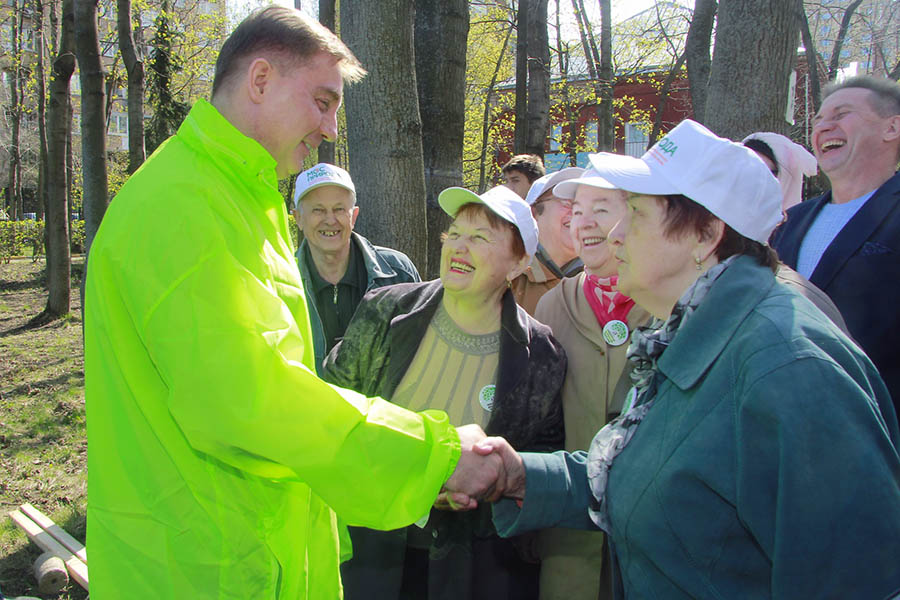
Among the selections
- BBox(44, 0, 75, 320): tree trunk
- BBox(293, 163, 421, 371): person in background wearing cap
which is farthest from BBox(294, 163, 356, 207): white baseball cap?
BBox(44, 0, 75, 320): tree trunk

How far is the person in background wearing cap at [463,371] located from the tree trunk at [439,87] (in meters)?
2.30

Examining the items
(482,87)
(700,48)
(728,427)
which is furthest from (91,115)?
(482,87)

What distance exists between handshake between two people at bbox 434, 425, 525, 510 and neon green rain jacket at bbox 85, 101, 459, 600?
31cm

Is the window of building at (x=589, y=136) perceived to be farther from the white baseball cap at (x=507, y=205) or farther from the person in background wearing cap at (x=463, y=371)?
the person in background wearing cap at (x=463, y=371)

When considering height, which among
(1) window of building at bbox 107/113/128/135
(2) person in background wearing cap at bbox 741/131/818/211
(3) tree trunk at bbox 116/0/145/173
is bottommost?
(2) person in background wearing cap at bbox 741/131/818/211

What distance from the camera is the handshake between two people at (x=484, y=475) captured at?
2.10 meters

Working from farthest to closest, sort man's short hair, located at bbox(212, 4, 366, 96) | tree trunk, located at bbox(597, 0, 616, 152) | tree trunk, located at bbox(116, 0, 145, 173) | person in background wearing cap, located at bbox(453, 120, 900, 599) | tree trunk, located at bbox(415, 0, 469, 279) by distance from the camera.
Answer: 1. tree trunk, located at bbox(597, 0, 616, 152)
2. tree trunk, located at bbox(116, 0, 145, 173)
3. tree trunk, located at bbox(415, 0, 469, 279)
4. man's short hair, located at bbox(212, 4, 366, 96)
5. person in background wearing cap, located at bbox(453, 120, 900, 599)

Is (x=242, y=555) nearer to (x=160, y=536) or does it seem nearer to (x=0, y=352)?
(x=160, y=536)

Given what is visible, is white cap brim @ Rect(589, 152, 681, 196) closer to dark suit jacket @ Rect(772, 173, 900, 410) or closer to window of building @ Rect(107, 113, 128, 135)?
dark suit jacket @ Rect(772, 173, 900, 410)

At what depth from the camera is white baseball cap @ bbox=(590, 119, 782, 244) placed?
5.60ft

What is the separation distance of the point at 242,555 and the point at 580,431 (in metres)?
1.55

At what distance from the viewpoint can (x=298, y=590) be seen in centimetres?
184

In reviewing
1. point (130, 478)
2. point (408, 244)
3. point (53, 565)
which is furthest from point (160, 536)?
point (408, 244)

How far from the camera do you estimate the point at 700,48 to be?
9.41 metres
